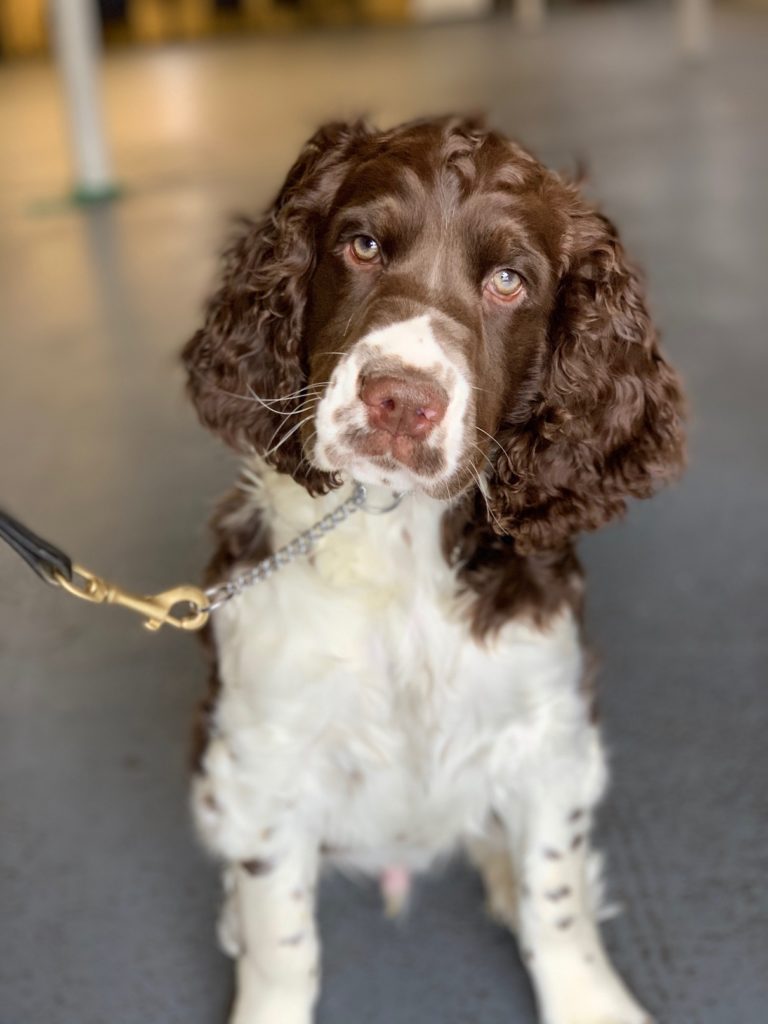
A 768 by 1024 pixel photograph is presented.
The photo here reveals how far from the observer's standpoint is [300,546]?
1.92 m

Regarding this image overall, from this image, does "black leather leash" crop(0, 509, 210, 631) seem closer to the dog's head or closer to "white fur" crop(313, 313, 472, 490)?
the dog's head

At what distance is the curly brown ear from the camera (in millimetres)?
1821

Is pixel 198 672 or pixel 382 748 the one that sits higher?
pixel 198 672

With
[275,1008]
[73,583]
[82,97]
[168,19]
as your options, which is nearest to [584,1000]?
[275,1008]

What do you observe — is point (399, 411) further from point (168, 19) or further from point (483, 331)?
point (168, 19)

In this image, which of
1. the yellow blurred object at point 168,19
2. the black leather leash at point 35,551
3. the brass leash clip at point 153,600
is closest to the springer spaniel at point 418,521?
the brass leash clip at point 153,600

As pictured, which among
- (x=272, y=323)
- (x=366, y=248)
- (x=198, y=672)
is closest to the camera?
(x=366, y=248)

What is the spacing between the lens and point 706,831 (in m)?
2.43

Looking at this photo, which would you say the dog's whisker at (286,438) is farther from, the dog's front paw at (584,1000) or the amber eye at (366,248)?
the dog's front paw at (584,1000)

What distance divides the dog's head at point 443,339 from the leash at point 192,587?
93mm

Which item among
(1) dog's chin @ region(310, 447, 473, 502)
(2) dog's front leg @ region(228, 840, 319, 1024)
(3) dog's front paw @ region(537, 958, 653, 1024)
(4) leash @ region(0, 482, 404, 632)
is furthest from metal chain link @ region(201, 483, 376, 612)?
(3) dog's front paw @ region(537, 958, 653, 1024)

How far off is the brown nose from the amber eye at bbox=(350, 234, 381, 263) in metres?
0.27

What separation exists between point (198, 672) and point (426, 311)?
56.6 inches

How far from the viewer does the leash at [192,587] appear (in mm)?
1697
